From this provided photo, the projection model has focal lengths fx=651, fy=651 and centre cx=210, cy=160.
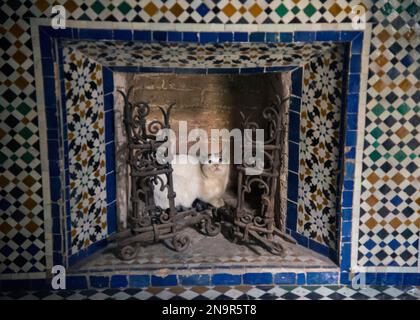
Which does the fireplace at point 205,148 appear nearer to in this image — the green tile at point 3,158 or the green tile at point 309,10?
the green tile at point 309,10

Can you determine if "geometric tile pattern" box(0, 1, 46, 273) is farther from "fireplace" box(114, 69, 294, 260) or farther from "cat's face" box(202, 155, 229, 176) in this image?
"cat's face" box(202, 155, 229, 176)

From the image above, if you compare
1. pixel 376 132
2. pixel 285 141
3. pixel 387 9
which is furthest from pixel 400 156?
pixel 387 9

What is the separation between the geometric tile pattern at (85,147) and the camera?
367cm

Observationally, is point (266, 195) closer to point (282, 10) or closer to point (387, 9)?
point (282, 10)

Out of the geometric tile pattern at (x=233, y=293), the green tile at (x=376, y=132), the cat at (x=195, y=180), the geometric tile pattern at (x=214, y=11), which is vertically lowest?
the geometric tile pattern at (x=233, y=293)

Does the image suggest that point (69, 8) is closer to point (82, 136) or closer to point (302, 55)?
point (82, 136)

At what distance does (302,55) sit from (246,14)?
1.56ft

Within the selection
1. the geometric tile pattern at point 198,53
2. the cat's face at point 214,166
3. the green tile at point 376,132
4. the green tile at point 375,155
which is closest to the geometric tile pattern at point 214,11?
the geometric tile pattern at point 198,53

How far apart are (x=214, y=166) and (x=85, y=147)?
2.99 ft

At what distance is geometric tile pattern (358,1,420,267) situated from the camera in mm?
3520

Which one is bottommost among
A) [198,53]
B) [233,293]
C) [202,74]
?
[233,293]

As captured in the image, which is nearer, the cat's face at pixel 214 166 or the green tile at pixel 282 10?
the green tile at pixel 282 10

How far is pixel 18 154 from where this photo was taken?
3578 mm

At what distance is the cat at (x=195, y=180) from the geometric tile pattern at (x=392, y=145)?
1023 millimetres
